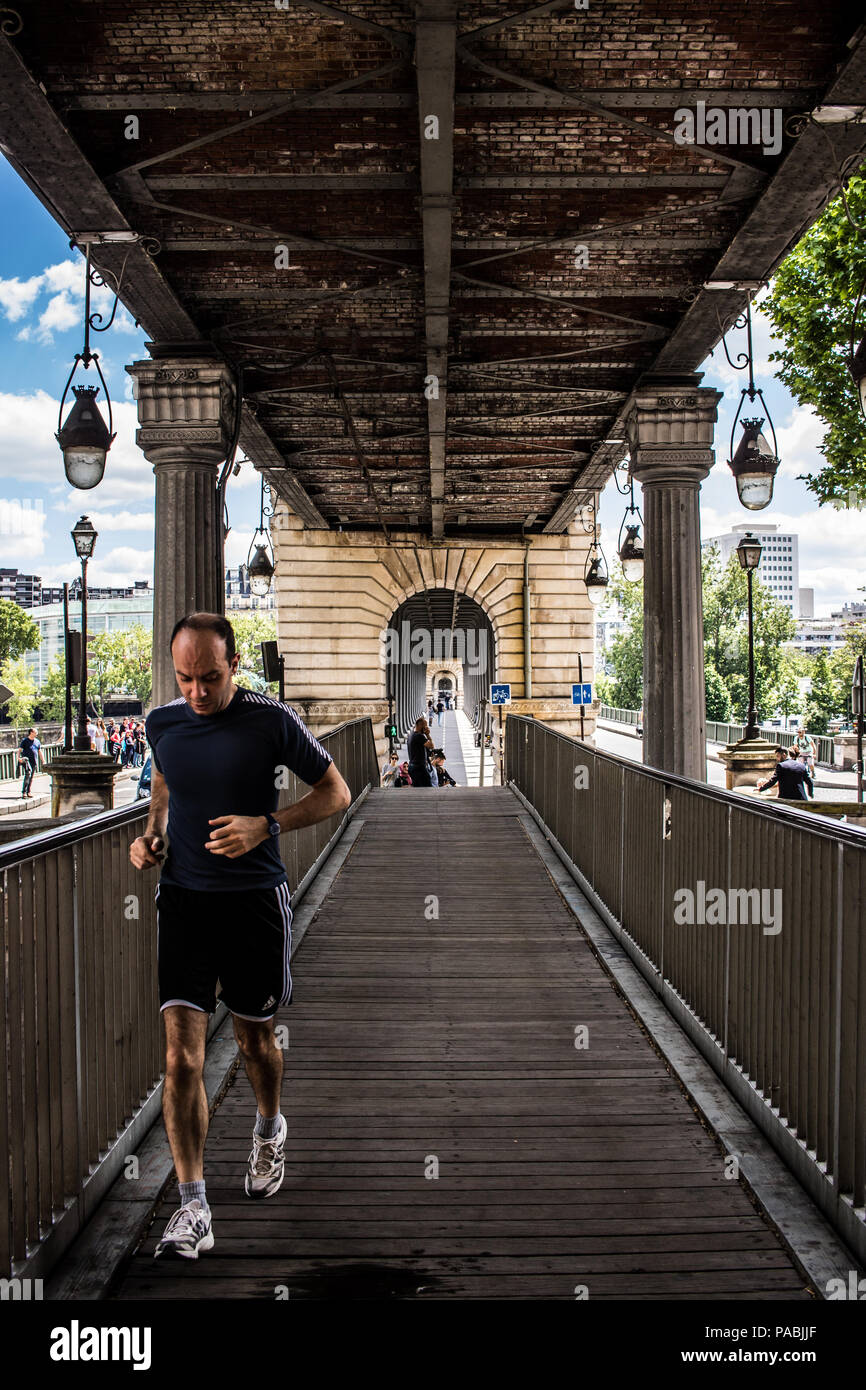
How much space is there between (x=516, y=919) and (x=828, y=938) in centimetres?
490

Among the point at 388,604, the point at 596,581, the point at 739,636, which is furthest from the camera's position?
the point at 739,636

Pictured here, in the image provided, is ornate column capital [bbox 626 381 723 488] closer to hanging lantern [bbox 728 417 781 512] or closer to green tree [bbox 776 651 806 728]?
hanging lantern [bbox 728 417 781 512]

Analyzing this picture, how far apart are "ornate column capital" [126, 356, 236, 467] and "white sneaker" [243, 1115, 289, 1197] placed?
22.4 ft

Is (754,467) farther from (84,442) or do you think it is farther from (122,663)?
(122,663)

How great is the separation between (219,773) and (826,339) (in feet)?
44.7

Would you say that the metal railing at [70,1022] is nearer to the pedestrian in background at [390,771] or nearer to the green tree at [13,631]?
the pedestrian in background at [390,771]

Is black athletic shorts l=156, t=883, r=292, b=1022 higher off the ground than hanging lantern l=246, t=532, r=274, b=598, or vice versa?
hanging lantern l=246, t=532, r=274, b=598

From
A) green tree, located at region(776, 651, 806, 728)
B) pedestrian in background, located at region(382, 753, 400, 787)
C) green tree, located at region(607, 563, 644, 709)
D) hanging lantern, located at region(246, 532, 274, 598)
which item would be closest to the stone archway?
green tree, located at region(607, 563, 644, 709)

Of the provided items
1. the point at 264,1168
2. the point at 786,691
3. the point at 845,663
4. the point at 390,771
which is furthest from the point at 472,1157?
the point at 845,663

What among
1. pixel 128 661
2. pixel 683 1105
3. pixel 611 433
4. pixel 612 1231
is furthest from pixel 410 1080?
pixel 128 661

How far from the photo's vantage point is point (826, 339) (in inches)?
562

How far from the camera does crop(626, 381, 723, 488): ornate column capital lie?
1028 cm

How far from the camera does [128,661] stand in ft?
345

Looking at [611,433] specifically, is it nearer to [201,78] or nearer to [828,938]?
[201,78]
